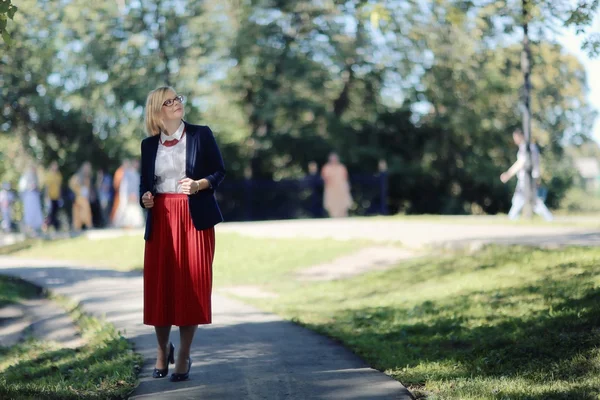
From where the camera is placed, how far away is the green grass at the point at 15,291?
512 inches

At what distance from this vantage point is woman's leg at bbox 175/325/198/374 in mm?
6406

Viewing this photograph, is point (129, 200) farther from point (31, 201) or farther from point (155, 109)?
point (155, 109)

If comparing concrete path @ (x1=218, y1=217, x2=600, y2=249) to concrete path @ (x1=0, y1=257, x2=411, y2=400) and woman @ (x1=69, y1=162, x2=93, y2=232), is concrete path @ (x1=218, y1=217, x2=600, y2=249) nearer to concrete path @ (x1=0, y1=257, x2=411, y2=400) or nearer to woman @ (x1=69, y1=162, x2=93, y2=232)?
concrete path @ (x1=0, y1=257, x2=411, y2=400)

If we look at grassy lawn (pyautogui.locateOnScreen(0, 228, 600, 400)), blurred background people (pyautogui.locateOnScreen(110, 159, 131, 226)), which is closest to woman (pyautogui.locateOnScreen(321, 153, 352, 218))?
blurred background people (pyautogui.locateOnScreen(110, 159, 131, 226))

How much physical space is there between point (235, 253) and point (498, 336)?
9.93 metres

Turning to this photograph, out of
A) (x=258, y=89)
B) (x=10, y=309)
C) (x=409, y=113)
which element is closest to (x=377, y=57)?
(x=409, y=113)

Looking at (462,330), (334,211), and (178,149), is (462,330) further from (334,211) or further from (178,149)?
(334,211)

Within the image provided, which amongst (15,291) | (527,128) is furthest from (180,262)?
(527,128)

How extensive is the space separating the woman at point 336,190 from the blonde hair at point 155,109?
20.8m

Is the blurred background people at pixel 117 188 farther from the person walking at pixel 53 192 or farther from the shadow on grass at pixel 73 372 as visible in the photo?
the shadow on grass at pixel 73 372

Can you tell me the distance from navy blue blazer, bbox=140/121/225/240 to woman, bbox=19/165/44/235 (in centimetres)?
1840

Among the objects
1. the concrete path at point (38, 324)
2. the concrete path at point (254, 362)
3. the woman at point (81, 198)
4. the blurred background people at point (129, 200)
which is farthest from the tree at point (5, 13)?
the woman at point (81, 198)

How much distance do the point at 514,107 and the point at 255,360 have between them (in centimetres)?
3227

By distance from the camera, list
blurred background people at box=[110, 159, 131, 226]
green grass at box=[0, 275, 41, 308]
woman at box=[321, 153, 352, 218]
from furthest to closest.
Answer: woman at box=[321, 153, 352, 218] → blurred background people at box=[110, 159, 131, 226] → green grass at box=[0, 275, 41, 308]
